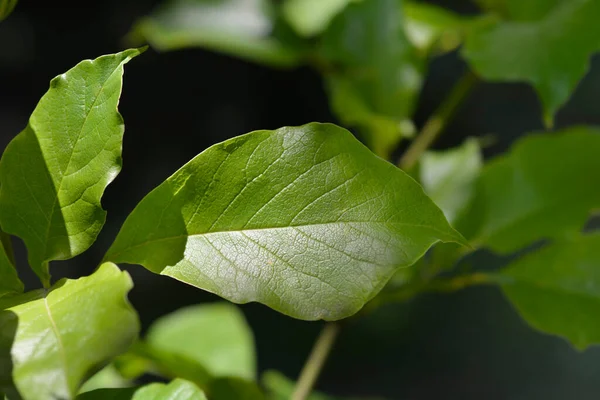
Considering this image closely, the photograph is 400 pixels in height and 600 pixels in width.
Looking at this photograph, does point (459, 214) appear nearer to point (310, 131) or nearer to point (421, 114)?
point (310, 131)

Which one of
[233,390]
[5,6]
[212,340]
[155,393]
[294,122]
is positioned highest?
[5,6]

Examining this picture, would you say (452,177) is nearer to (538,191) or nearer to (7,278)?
(538,191)

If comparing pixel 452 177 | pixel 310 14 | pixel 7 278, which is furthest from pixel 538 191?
pixel 7 278

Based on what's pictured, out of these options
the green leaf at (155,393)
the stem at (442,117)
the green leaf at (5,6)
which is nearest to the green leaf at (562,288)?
the stem at (442,117)

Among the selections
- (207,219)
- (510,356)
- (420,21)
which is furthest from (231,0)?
(510,356)

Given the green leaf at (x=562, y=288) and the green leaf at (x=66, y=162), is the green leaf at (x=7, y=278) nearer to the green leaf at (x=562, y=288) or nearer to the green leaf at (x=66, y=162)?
the green leaf at (x=66, y=162)

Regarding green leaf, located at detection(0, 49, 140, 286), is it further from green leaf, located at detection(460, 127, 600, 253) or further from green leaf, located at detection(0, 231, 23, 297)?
→ green leaf, located at detection(460, 127, 600, 253)
